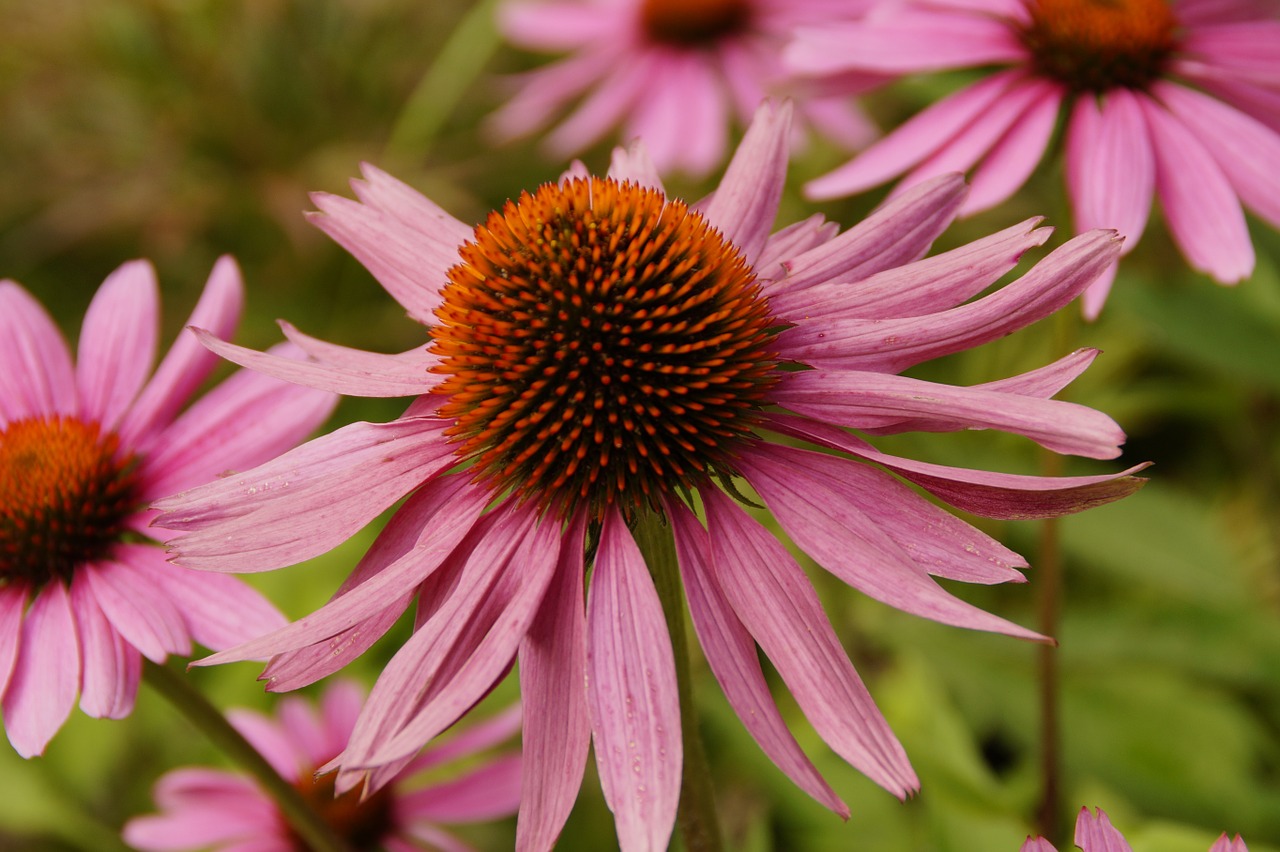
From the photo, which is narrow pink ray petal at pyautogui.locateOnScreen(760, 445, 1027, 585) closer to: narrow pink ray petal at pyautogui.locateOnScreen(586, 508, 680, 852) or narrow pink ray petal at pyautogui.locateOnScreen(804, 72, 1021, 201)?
narrow pink ray petal at pyautogui.locateOnScreen(586, 508, 680, 852)

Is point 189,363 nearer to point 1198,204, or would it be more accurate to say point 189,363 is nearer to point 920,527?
point 920,527

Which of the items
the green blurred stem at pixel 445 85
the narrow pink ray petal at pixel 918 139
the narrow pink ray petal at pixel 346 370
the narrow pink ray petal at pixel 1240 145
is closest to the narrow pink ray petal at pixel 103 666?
the narrow pink ray petal at pixel 346 370

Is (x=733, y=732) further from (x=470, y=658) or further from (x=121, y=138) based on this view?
(x=121, y=138)

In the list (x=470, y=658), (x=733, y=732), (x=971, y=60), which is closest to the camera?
(x=470, y=658)

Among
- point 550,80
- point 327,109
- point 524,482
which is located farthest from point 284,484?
point 327,109

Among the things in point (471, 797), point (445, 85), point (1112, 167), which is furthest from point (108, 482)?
point (445, 85)

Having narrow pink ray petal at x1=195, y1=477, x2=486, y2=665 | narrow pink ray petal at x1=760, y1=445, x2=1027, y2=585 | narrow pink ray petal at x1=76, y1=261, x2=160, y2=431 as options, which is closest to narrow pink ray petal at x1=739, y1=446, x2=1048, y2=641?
narrow pink ray petal at x1=760, y1=445, x2=1027, y2=585
